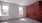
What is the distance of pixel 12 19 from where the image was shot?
31.7 inches

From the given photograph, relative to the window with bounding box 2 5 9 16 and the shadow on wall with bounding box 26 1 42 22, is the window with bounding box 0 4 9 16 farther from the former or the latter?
the shadow on wall with bounding box 26 1 42 22

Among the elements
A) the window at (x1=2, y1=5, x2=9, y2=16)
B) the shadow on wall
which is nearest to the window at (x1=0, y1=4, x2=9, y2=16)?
the window at (x1=2, y1=5, x2=9, y2=16)

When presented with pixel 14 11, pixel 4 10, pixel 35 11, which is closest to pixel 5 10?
pixel 4 10

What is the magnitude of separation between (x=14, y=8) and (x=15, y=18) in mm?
167

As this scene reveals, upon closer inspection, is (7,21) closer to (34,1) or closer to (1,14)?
(1,14)

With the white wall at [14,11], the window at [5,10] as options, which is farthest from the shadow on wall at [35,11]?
the window at [5,10]

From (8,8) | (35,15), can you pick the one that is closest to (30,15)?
(35,15)

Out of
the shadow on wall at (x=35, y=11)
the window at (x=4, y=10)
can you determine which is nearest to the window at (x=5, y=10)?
the window at (x=4, y=10)

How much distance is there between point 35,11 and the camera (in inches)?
35.6

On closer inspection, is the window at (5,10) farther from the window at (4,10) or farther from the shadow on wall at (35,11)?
the shadow on wall at (35,11)

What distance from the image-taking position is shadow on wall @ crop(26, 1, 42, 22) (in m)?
0.87

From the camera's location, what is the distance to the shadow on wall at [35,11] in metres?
0.87

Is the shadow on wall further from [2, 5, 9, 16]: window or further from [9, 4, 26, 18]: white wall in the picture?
[2, 5, 9, 16]: window

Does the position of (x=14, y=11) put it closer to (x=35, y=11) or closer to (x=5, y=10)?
(x=5, y=10)
